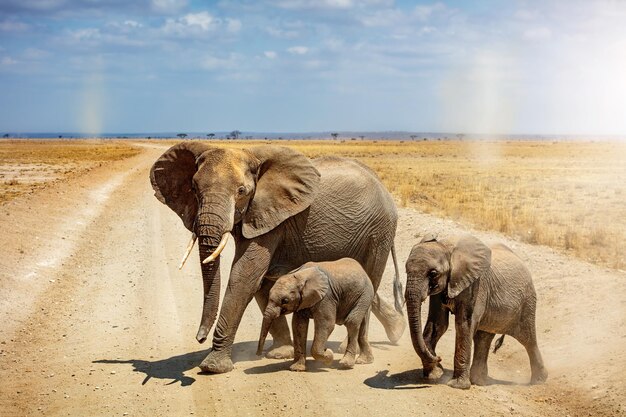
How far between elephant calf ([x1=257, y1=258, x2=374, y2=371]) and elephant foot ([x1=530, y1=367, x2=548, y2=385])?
7.44ft

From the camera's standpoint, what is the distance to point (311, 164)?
395 inches

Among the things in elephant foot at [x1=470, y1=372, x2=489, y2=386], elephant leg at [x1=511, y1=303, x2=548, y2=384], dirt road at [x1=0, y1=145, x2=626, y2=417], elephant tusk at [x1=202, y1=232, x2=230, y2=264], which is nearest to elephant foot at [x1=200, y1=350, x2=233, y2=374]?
dirt road at [x1=0, y1=145, x2=626, y2=417]

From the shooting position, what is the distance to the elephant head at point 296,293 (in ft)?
29.3

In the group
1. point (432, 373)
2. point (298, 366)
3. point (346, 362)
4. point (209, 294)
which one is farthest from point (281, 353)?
point (432, 373)

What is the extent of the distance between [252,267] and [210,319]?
808 millimetres

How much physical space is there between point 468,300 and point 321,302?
1.71 m

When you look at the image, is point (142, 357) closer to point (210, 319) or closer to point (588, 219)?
point (210, 319)

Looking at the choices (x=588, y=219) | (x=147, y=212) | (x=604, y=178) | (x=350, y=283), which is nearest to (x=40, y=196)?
(x=147, y=212)

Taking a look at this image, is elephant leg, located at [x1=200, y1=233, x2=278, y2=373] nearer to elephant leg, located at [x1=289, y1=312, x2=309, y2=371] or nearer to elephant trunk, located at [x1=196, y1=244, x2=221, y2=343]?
elephant trunk, located at [x1=196, y1=244, x2=221, y2=343]

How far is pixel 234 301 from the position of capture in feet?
30.4

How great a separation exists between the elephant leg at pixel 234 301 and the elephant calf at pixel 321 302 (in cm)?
33

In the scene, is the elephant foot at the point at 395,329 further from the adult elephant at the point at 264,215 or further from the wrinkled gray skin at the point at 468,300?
the wrinkled gray skin at the point at 468,300

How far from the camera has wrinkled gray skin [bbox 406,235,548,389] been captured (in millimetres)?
8484

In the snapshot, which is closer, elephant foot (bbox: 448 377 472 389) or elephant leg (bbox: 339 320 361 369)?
elephant foot (bbox: 448 377 472 389)
